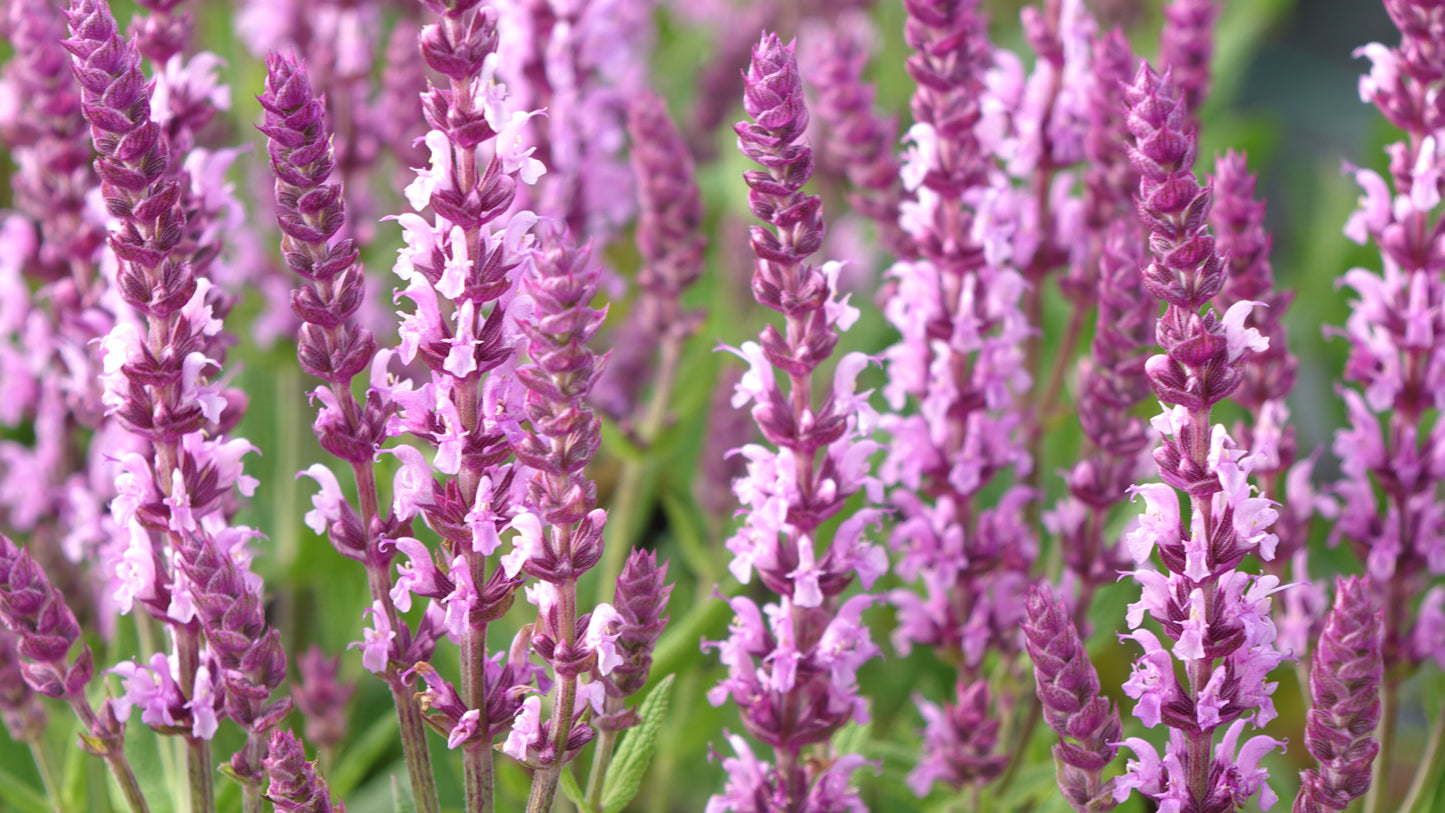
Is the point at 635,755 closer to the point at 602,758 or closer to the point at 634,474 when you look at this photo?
the point at 602,758

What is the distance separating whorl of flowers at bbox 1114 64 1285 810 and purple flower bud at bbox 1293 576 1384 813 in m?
0.04

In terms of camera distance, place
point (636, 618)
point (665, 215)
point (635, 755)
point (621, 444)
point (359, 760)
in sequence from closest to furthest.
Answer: point (636, 618) < point (635, 755) < point (359, 760) < point (665, 215) < point (621, 444)

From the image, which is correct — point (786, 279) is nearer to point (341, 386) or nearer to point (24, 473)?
point (341, 386)

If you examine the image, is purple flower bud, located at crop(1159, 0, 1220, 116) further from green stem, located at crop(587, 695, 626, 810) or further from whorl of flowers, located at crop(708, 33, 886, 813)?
green stem, located at crop(587, 695, 626, 810)

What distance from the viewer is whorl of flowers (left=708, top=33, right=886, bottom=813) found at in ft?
3.45

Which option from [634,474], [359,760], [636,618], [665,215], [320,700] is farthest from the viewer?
[634,474]

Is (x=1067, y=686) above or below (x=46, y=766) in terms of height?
above

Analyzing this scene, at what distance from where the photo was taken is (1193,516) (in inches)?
39.6

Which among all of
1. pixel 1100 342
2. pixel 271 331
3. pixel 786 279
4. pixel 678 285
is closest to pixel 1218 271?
pixel 786 279

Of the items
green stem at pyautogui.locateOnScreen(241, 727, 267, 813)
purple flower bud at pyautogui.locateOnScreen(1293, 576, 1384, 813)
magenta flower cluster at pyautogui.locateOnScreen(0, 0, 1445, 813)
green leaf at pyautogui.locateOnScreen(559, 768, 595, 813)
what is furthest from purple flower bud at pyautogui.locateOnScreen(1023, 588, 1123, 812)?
green stem at pyautogui.locateOnScreen(241, 727, 267, 813)

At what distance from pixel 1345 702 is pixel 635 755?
609 millimetres

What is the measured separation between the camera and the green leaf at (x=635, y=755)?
47.1 inches

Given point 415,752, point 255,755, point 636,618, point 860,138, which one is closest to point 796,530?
point 636,618

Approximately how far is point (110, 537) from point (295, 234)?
0.65m
